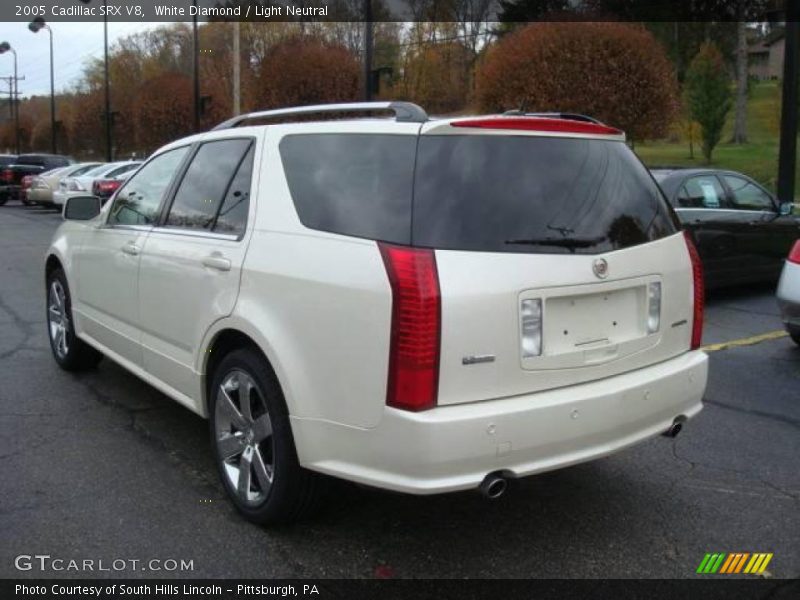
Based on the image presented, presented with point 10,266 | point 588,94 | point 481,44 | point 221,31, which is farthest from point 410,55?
point 10,266

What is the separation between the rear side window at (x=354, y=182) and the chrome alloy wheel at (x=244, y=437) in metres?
0.80

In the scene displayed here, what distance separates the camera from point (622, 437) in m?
3.11

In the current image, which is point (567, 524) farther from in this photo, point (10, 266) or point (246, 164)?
point (10, 266)

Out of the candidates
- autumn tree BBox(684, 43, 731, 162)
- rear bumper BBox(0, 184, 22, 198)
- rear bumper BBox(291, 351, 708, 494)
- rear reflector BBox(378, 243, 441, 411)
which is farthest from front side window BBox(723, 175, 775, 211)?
rear bumper BBox(0, 184, 22, 198)

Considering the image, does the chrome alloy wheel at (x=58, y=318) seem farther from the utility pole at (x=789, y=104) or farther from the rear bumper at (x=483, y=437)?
the utility pole at (x=789, y=104)

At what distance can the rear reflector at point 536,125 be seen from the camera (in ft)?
9.78

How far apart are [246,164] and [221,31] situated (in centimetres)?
5195

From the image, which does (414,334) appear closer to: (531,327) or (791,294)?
(531,327)

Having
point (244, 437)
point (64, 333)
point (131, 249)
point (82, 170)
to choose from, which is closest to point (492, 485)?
point (244, 437)

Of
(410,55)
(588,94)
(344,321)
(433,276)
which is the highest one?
(410,55)

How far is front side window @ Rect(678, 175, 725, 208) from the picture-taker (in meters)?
8.20

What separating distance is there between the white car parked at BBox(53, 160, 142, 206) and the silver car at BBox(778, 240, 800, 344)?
1772 centimetres

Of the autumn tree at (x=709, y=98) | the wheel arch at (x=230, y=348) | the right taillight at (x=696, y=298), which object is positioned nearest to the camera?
the wheel arch at (x=230, y=348)

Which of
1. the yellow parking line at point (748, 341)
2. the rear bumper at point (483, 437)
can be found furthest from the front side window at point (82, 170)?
the rear bumper at point (483, 437)
